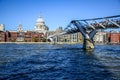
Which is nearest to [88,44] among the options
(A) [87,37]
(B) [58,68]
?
(A) [87,37]

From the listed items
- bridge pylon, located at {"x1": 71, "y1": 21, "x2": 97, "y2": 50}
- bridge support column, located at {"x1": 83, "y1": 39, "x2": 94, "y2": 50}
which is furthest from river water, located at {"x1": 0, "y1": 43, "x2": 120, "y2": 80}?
bridge support column, located at {"x1": 83, "y1": 39, "x2": 94, "y2": 50}

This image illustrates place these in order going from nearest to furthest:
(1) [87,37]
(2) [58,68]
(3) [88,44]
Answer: (2) [58,68]
(1) [87,37]
(3) [88,44]

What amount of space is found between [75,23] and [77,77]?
7217 centimetres

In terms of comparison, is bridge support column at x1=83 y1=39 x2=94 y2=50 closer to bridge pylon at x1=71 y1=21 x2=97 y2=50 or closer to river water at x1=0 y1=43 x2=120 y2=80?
bridge pylon at x1=71 y1=21 x2=97 y2=50

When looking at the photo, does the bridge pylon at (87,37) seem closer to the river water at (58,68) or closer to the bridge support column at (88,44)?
the bridge support column at (88,44)

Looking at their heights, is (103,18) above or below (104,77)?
above

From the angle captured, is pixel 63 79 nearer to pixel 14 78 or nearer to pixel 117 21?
pixel 14 78

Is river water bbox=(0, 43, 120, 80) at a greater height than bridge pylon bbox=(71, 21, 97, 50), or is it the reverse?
bridge pylon bbox=(71, 21, 97, 50)

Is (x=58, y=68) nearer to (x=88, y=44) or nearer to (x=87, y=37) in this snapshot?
(x=87, y=37)

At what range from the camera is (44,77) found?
27297mm

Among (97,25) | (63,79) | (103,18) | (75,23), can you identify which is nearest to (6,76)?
(63,79)

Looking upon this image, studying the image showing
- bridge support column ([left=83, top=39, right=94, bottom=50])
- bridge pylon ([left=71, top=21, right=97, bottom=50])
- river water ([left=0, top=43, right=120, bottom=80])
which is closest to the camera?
river water ([left=0, top=43, right=120, bottom=80])

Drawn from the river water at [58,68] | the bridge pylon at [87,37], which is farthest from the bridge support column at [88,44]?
the river water at [58,68]

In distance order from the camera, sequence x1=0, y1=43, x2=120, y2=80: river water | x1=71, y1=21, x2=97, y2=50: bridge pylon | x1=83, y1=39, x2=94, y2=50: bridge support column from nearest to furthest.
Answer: x1=0, y1=43, x2=120, y2=80: river water → x1=71, y1=21, x2=97, y2=50: bridge pylon → x1=83, y1=39, x2=94, y2=50: bridge support column
